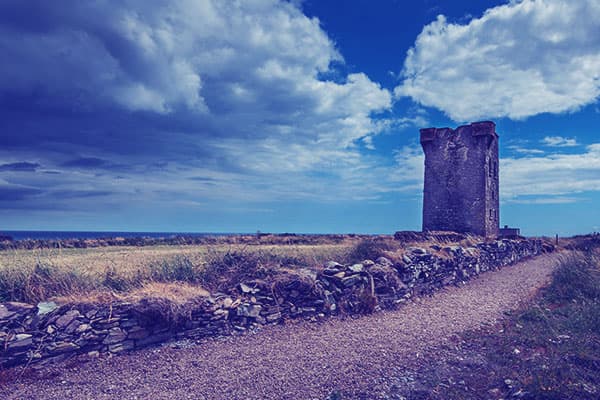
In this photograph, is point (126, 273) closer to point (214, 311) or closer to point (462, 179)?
A: point (214, 311)

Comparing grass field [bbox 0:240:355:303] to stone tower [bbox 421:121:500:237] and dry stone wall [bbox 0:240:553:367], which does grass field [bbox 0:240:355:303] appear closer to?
dry stone wall [bbox 0:240:553:367]

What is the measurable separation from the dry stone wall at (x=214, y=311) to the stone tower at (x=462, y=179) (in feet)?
39.5

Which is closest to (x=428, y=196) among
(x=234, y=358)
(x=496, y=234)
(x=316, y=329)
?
(x=496, y=234)

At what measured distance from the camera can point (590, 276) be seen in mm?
10016

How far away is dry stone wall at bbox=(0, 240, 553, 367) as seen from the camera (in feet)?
20.2

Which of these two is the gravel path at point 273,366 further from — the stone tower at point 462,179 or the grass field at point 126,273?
the stone tower at point 462,179

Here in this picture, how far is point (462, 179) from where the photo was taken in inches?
909

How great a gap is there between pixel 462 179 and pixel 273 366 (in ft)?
66.7

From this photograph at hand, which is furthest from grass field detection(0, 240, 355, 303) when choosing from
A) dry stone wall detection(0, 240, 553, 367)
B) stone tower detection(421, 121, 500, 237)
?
stone tower detection(421, 121, 500, 237)

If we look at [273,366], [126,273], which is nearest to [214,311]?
[273,366]

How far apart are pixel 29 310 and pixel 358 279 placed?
6915mm

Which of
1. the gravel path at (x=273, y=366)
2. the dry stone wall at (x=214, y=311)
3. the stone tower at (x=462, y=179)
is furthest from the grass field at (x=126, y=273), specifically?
the stone tower at (x=462, y=179)

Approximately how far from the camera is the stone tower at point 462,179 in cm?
2248

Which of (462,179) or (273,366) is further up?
(462,179)
